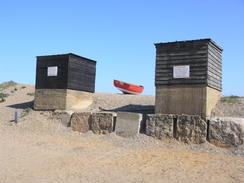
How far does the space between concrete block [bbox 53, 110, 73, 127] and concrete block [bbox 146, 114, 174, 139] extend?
15.1ft

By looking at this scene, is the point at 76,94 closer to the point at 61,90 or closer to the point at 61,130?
the point at 61,90

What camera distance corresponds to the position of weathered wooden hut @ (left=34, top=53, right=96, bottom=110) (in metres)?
16.4

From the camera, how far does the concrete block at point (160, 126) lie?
11.5 metres

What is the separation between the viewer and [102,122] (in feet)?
43.2

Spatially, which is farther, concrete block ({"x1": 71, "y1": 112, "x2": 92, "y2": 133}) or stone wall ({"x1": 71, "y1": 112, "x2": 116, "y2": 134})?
concrete block ({"x1": 71, "y1": 112, "x2": 92, "y2": 133})

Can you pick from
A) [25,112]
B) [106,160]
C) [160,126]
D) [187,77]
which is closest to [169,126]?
[160,126]

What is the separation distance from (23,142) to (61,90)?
4.55m

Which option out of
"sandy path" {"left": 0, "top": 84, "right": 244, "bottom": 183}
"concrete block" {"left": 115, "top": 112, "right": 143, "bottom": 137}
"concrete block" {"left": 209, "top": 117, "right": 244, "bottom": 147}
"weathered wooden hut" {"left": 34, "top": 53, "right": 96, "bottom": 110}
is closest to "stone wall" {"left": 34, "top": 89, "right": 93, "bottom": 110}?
"weathered wooden hut" {"left": 34, "top": 53, "right": 96, "bottom": 110}

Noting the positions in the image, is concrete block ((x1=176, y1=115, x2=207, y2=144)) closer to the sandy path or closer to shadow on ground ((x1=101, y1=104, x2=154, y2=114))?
the sandy path

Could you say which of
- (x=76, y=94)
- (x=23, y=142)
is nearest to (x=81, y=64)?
(x=76, y=94)

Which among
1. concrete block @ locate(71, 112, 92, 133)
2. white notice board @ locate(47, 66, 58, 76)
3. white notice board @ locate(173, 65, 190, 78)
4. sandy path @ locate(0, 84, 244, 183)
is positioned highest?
white notice board @ locate(47, 66, 58, 76)

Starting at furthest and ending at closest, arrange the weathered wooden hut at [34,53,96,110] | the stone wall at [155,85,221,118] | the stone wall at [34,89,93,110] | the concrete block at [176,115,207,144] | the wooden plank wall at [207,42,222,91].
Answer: the weathered wooden hut at [34,53,96,110]
the stone wall at [34,89,93,110]
the wooden plank wall at [207,42,222,91]
the stone wall at [155,85,221,118]
the concrete block at [176,115,207,144]

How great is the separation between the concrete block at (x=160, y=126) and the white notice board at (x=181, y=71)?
177cm

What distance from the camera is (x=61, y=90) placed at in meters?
16.5
